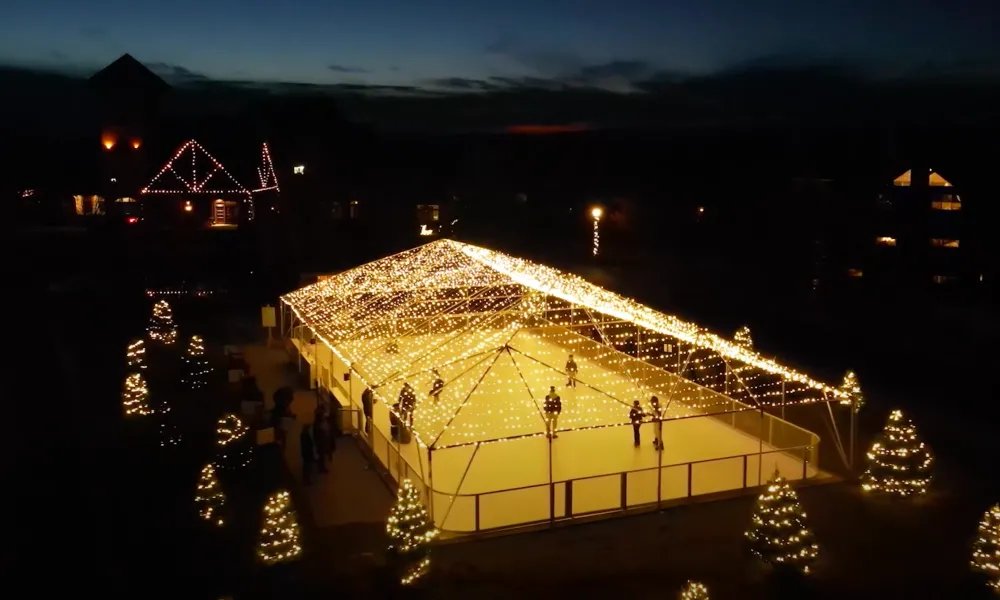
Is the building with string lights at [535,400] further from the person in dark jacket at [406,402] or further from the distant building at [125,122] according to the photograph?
the distant building at [125,122]

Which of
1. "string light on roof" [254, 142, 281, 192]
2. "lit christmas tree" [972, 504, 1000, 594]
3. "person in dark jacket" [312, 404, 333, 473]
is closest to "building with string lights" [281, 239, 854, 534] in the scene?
"person in dark jacket" [312, 404, 333, 473]

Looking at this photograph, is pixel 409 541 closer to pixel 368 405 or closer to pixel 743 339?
pixel 368 405

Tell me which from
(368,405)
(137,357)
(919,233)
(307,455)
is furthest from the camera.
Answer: (919,233)

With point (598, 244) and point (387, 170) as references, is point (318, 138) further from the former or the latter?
point (598, 244)

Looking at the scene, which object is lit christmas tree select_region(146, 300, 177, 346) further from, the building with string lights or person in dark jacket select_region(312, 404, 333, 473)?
person in dark jacket select_region(312, 404, 333, 473)

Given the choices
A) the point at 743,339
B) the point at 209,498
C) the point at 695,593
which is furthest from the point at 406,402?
the point at 743,339

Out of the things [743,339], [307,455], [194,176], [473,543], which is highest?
[194,176]

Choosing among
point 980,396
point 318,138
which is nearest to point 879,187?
point 980,396
